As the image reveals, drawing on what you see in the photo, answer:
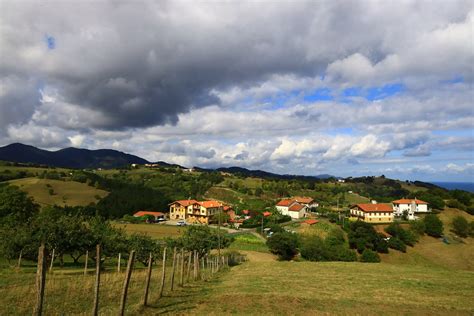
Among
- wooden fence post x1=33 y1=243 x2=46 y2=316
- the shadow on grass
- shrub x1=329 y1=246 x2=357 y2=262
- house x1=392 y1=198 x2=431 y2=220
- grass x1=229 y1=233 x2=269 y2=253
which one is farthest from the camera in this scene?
house x1=392 y1=198 x2=431 y2=220

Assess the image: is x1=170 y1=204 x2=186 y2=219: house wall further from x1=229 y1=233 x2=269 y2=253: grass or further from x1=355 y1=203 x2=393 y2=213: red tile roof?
x1=355 y1=203 x2=393 y2=213: red tile roof

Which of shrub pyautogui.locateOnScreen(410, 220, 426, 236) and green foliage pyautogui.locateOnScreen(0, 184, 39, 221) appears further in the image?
shrub pyautogui.locateOnScreen(410, 220, 426, 236)

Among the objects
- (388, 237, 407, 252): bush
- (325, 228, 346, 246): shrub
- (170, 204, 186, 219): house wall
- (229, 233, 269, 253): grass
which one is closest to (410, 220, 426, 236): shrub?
(388, 237, 407, 252): bush

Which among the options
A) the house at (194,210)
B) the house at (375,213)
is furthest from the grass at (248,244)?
the house at (375,213)

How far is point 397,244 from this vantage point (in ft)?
279

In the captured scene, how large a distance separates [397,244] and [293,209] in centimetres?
5098

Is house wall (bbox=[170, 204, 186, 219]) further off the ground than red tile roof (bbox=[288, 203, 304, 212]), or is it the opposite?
red tile roof (bbox=[288, 203, 304, 212])

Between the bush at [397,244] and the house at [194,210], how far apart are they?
66.1m

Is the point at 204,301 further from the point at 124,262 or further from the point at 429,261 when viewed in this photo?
the point at 429,261

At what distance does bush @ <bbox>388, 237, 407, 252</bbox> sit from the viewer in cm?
8493

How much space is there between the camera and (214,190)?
180 meters

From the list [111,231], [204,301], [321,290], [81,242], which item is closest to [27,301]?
[204,301]

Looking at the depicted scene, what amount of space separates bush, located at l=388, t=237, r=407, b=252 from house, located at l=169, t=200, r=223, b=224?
217ft

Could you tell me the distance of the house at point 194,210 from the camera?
440 ft
